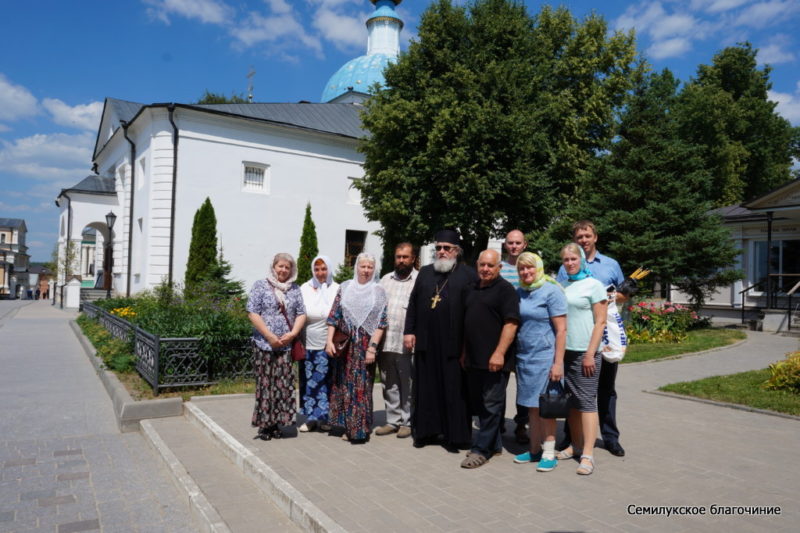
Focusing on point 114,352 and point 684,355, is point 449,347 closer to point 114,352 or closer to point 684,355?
point 114,352

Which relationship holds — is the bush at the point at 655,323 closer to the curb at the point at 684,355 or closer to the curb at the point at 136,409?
the curb at the point at 684,355

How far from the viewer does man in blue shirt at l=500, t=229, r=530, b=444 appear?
18.0 feet

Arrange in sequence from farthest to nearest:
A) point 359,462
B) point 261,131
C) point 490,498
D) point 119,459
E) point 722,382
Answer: point 261,131 → point 722,382 → point 119,459 → point 359,462 → point 490,498

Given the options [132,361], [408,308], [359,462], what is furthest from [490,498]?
[132,361]

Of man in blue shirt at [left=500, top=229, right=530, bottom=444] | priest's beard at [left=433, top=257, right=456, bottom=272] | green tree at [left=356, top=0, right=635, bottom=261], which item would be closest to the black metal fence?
priest's beard at [left=433, top=257, right=456, bottom=272]

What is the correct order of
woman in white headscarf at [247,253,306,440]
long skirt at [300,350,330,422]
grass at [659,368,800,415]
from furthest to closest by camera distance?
grass at [659,368,800,415], long skirt at [300,350,330,422], woman in white headscarf at [247,253,306,440]

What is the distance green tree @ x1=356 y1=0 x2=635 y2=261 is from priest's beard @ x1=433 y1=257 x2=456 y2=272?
12.6 m

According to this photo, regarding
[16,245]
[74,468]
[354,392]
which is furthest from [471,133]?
[16,245]

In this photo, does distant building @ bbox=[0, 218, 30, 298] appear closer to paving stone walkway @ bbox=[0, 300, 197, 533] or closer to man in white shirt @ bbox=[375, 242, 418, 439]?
paving stone walkway @ bbox=[0, 300, 197, 533]

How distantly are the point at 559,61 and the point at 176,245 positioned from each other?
1724 centimetres

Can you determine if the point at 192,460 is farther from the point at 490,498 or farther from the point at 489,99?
the point at 489,99

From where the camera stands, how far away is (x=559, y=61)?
74.1ft

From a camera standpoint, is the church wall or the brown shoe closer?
the brown shoe

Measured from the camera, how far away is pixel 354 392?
551cm
